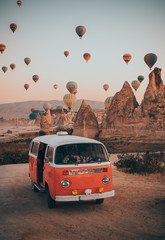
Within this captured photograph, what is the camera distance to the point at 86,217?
332 inches

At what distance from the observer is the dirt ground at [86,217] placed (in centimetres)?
706

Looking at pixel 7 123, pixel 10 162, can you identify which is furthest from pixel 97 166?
pixel 7 123

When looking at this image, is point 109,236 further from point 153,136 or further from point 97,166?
point 153,136

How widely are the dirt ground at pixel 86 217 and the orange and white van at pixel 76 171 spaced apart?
609 millimetres

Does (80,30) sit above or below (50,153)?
above

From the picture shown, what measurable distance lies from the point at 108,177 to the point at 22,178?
7.75 m

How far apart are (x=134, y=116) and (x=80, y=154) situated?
32971mm

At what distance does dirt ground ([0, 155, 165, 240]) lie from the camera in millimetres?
7062

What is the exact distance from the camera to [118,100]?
43281mm

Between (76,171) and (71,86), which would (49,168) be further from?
(71,86)

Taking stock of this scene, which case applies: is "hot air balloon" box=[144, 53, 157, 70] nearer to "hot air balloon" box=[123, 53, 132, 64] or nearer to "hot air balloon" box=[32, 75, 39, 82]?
"hot air balloon" box=[123, 53, 132, 64]

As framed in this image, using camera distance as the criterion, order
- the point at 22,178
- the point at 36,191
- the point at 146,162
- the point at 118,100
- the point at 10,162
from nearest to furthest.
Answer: the point at 36,191, the point at 22,178, the point at 146,162, the point at 10,162, the point at 118,100

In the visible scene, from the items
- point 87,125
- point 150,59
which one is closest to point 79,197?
point 87,125

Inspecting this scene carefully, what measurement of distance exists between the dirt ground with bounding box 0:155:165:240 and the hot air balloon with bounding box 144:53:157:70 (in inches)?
1927
